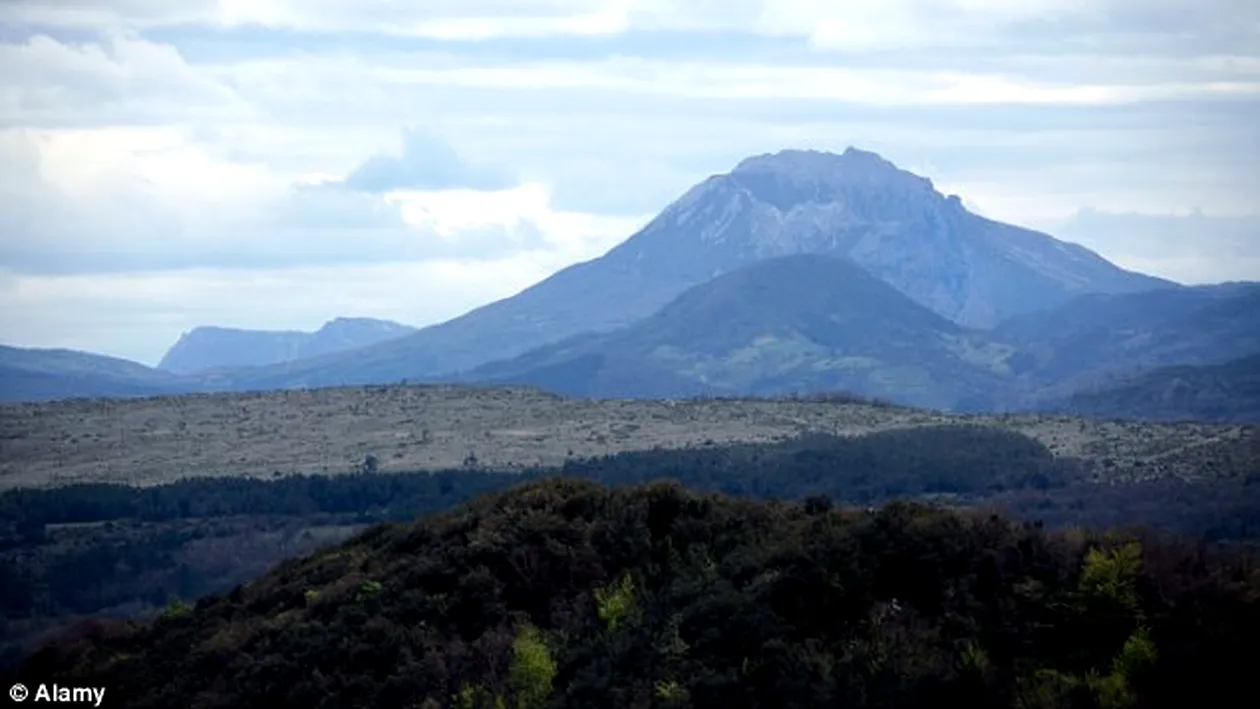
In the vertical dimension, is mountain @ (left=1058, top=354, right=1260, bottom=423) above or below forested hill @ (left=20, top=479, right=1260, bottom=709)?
above

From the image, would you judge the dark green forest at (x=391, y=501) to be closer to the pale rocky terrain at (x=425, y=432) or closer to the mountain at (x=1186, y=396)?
the pale rocky terrain at (x=425, y=432)

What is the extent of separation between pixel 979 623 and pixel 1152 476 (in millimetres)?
47188

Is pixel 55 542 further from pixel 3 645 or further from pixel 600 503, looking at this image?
pixel 600 503

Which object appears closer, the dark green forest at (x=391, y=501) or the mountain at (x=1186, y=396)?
the dark green forest at (x=391, y=501)

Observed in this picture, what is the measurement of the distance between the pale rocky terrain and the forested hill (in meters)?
43.9

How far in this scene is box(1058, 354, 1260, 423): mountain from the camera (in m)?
156

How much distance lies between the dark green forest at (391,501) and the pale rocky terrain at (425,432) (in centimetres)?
308

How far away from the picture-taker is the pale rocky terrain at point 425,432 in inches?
3287

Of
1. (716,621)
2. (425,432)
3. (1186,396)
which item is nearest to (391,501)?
(425,432)

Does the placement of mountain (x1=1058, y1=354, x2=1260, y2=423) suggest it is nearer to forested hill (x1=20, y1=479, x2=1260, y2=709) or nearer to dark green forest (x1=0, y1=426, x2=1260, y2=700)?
dark green forest (x1=0, y1=426, x2=1260, y2=700)

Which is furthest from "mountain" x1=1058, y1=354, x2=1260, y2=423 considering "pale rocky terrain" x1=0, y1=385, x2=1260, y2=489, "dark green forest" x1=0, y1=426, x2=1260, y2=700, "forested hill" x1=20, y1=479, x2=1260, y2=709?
"forested hill" x1=20, y1=479, x2=1260, y2=709

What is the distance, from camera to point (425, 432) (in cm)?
9331

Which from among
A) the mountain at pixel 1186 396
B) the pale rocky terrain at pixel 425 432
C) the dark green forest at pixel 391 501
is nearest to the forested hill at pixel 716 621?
the dark green forest at pixel 391 501

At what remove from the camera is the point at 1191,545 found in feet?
103
